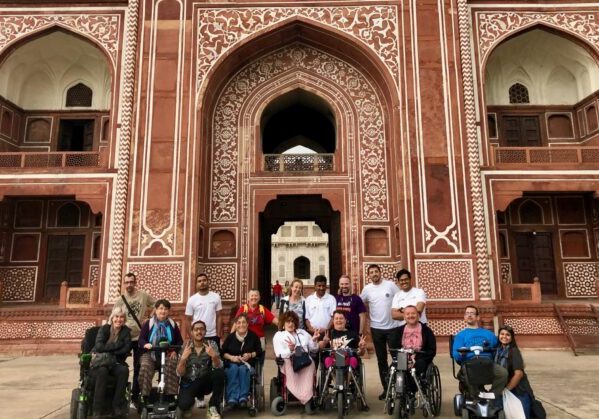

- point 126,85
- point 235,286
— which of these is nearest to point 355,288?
point 235,286

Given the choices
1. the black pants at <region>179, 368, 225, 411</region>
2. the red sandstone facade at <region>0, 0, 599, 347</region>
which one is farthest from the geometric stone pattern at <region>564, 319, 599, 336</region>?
the black pants at <region>179, 368, 225, 411</region>

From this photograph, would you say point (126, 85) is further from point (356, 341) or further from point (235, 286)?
point (356, 341)

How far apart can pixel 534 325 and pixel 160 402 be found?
7.63 meters

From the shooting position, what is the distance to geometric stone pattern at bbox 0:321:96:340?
9016 mm

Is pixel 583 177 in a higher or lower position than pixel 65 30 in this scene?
lower

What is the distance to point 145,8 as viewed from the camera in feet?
33.4

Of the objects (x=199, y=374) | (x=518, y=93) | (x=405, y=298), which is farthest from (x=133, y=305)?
(x=518, y=93)

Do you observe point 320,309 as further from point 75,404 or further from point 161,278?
point 161,278

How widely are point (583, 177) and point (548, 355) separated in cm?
390

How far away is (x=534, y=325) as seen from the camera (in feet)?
29.7

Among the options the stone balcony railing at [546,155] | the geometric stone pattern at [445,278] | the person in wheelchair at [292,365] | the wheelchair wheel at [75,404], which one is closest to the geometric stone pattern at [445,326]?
the geometric stone pattern at [445,278]

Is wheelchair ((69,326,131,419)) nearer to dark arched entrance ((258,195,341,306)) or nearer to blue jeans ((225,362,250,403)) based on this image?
blue jeans ((225,362,250,403))

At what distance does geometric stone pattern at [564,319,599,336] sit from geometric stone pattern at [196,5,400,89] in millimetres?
6172

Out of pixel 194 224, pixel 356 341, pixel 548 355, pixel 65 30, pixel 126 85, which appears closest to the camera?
pixel 356 341
